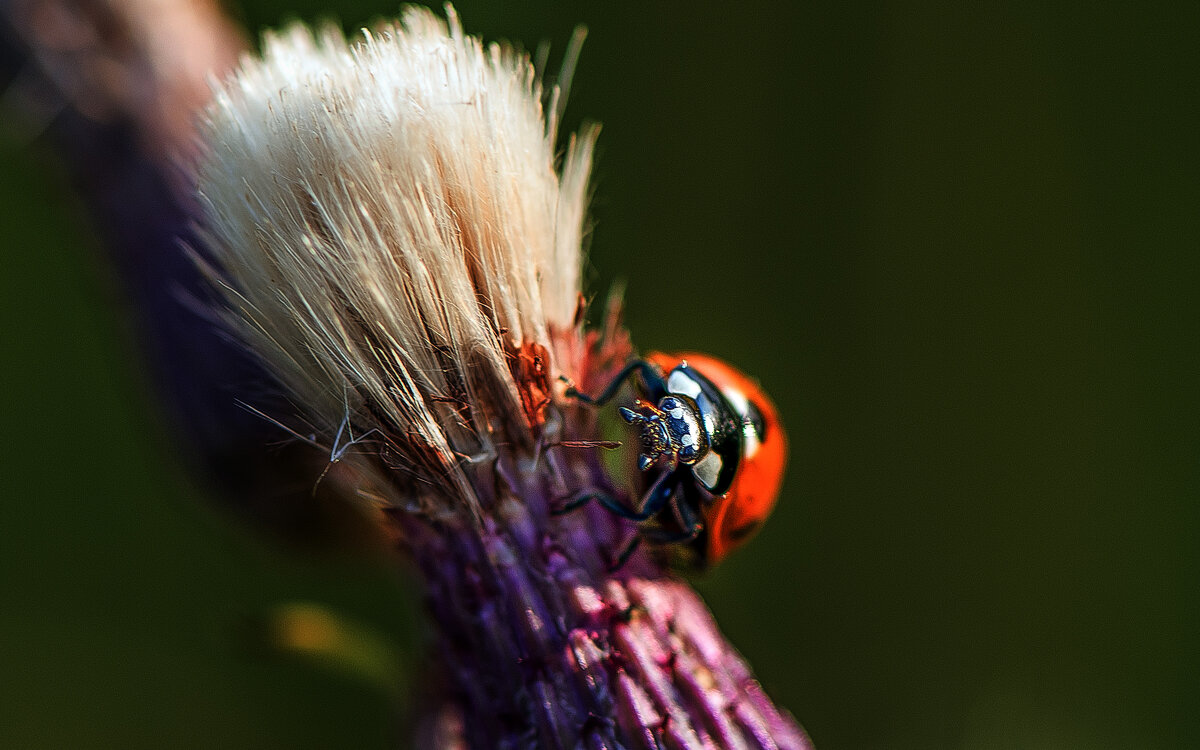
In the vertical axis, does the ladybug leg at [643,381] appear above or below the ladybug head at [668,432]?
above

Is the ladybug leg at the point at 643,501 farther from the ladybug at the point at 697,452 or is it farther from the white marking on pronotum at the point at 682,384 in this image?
the white marking on pronotum at the point at 682,384

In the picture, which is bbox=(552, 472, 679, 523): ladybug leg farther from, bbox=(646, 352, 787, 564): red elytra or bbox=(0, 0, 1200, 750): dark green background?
bbox=(0, 0, 1200, 750): dark green background

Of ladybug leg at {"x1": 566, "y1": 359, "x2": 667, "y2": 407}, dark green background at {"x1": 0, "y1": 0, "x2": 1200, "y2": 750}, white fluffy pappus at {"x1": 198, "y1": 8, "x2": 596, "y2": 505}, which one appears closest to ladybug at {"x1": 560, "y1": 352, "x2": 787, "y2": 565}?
ladybug leg at {"x1": 566, "y1": 359, "x2": 667, "y2": 407}

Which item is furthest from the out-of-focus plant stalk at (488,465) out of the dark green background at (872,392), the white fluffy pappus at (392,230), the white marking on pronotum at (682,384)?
the dark green background at (872,392)

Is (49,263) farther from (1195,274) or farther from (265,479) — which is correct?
(1195,274)

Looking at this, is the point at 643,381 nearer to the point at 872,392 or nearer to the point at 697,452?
the point at 697,452

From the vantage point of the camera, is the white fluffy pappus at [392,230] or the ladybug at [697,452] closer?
the white fluffy pappus at [392,230]
